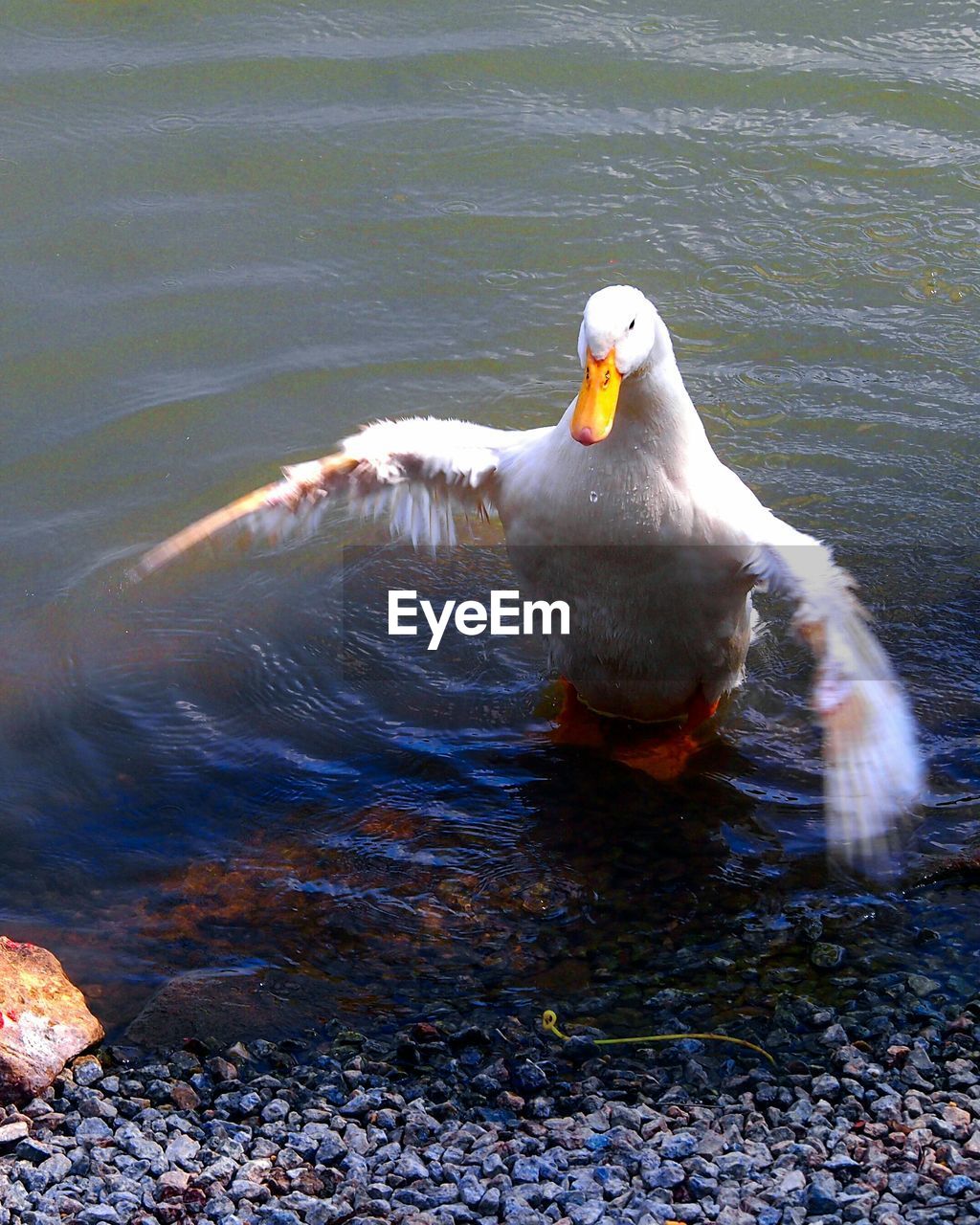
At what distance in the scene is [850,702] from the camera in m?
4.89

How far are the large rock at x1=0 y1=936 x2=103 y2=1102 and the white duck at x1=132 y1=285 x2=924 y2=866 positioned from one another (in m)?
1.57

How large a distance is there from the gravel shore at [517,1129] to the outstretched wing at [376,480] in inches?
81.6

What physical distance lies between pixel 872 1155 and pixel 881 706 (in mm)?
1651

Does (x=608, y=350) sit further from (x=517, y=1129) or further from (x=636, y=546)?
(x=517, y=1129)

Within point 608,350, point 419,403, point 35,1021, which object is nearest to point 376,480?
point 608,350

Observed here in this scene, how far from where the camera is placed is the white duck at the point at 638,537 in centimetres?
488

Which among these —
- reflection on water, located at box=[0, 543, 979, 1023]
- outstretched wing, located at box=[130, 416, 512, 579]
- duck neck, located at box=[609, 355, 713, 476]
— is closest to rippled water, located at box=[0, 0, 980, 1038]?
reflection on water, located at box=[0, 543, 979, 1023]

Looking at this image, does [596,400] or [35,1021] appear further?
[596,400]

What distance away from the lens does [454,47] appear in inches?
432

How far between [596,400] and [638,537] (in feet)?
2.46

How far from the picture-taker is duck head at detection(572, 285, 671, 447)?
15.1 ft
